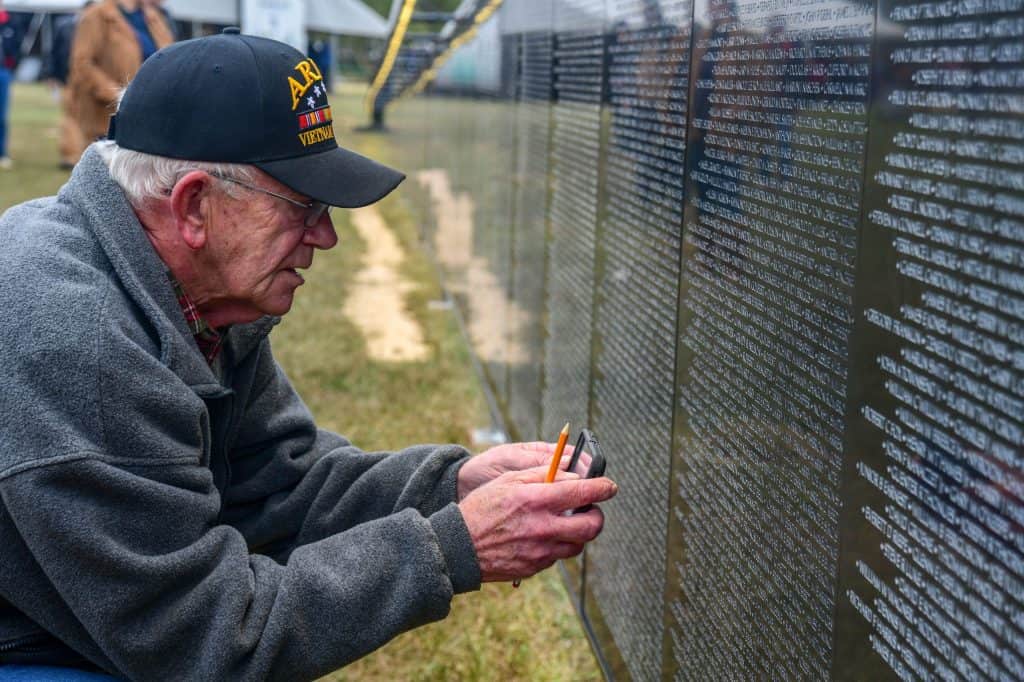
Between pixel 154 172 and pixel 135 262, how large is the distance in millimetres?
167

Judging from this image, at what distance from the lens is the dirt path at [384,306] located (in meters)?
7.57

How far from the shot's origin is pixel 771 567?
1848mm

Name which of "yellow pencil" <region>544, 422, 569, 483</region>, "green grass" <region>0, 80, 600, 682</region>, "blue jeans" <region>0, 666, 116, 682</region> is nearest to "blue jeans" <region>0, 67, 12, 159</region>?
"green grass" <region>0, 80, 600, 682</region>

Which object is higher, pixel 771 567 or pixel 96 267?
pixel 96 267

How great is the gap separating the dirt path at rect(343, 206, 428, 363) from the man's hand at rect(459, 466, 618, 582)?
17.0ft

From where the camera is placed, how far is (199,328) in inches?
87.6

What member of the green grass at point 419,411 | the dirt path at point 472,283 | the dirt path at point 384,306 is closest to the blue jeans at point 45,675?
the green grass at point 419,411

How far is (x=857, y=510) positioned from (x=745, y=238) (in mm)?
573

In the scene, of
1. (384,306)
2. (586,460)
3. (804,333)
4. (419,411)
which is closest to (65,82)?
(384,306)

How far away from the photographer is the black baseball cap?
2.04 metres

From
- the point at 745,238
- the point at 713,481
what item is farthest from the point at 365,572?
the point at 745,238

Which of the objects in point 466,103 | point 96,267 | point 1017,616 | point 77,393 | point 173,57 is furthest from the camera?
point 466,103

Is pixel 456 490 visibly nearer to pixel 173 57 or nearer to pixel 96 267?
pixel 96 267

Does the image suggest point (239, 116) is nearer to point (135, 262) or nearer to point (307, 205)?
point (307, 205)
